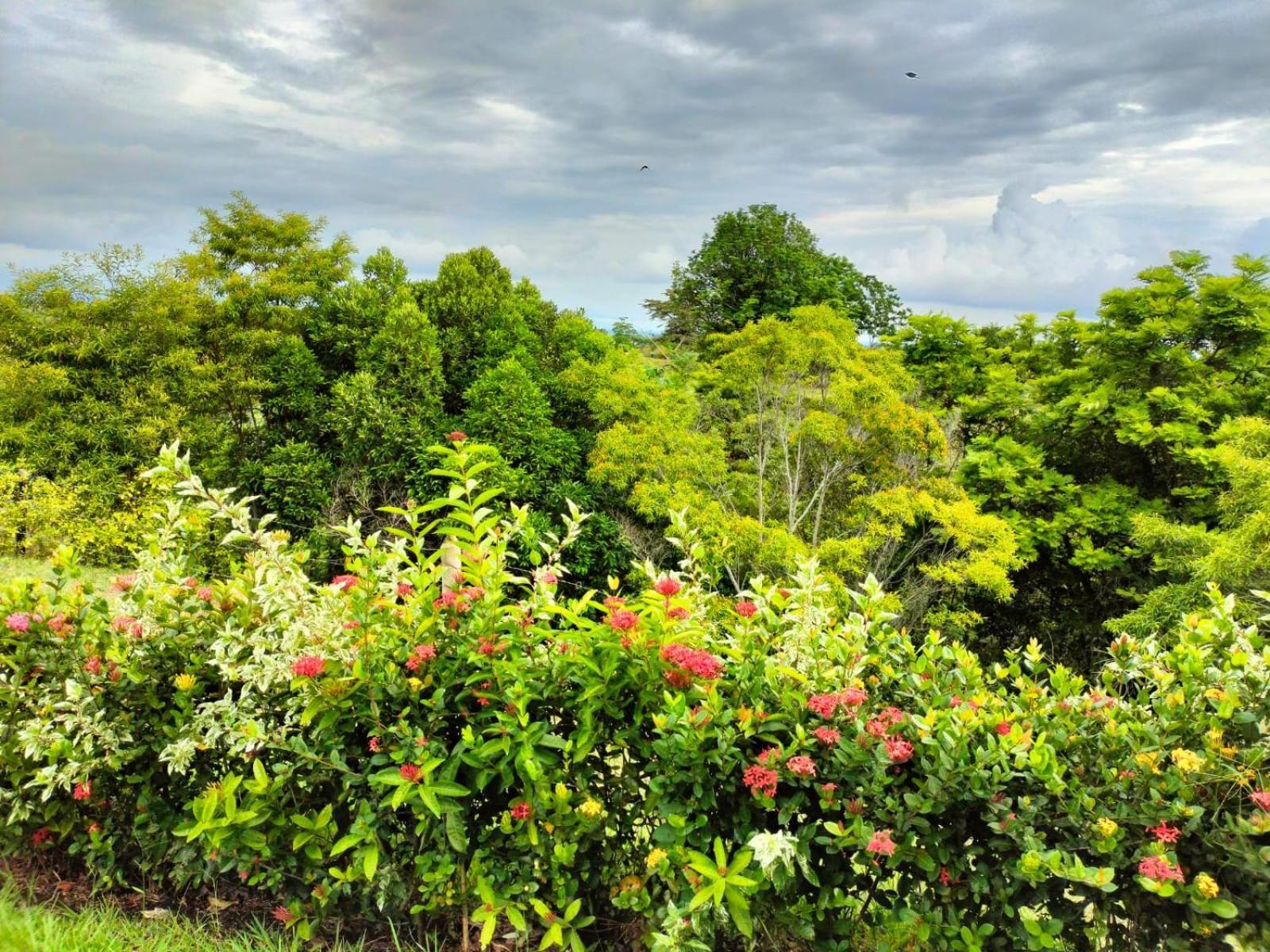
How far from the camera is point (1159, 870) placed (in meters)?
1.78

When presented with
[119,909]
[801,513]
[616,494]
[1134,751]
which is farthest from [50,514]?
[1134,751]

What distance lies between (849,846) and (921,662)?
0.55 meters

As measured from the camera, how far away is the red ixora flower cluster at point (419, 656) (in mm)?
2189

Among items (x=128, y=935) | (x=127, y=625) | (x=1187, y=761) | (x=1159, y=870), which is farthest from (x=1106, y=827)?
(x=127, y=625)

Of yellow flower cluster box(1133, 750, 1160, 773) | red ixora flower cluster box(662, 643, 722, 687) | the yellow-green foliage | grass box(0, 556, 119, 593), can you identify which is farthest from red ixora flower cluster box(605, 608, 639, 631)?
the yellow-green foliage

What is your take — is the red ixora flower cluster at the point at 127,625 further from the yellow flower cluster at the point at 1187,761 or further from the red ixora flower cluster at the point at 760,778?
the yellow flower cluster at the point at 1187,761

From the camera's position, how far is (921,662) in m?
2.28

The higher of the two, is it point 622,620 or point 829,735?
point 622,620

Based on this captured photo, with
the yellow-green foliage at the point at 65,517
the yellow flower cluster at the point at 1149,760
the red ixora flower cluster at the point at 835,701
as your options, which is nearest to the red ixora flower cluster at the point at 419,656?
the red ixora flower cluster at the point at 835,701

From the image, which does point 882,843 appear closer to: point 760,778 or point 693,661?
point 760,778

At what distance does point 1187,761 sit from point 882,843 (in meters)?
0.76

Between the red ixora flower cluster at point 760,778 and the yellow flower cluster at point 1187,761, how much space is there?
96 centimetres

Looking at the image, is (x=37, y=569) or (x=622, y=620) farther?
(x=37, y=569)

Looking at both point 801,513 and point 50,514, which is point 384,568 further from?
point 50,514
